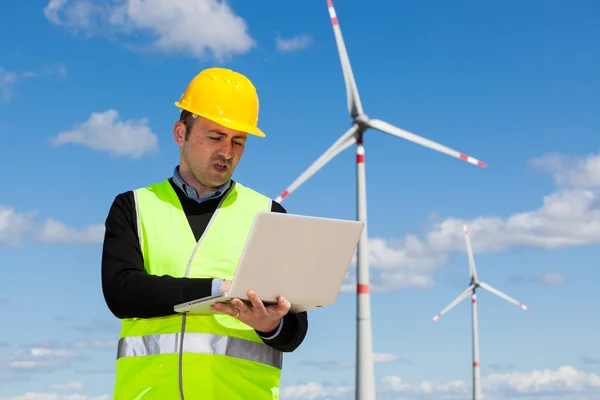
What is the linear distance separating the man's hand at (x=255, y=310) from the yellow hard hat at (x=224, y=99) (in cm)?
129

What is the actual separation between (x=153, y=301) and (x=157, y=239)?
1.69 ft

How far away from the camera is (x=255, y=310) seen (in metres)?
4.73

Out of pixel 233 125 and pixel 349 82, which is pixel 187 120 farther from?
pixel 349 82

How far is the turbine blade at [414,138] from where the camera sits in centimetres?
3111

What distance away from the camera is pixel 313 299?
4.93 m

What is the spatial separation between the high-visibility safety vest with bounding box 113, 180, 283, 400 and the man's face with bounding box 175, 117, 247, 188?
0.76ft

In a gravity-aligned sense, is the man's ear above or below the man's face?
above

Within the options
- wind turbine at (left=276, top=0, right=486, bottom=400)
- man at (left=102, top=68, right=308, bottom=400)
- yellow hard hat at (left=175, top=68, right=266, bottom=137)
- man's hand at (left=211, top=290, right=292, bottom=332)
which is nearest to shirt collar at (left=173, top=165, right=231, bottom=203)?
man at (left=102, top=68, right=308, bottom=400)

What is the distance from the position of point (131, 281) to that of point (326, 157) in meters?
24.9

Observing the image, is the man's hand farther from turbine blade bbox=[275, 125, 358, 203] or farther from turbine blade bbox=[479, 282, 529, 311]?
turbine blade bbox=[479, 282, 529, 311]

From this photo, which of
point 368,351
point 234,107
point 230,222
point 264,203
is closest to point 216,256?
point 230,222

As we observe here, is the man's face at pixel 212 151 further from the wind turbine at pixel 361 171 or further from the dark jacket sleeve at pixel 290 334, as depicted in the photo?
the wind turbine at pixel 361 171

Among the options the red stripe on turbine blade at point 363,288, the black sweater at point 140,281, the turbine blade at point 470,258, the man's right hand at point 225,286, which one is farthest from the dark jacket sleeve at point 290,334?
the turbine blade at point 470,258

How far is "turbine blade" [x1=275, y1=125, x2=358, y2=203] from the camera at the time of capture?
2861 centimetres
